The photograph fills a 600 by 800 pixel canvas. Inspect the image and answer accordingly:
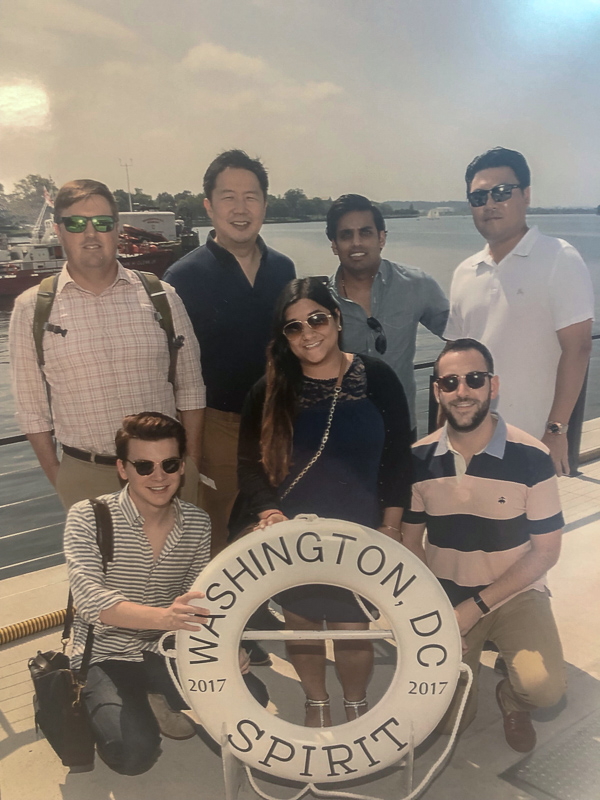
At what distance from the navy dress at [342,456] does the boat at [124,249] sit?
48cm

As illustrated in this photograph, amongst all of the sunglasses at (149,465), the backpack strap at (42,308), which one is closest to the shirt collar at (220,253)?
the backpack strap at (42,308)

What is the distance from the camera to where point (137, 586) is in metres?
→ 1.72

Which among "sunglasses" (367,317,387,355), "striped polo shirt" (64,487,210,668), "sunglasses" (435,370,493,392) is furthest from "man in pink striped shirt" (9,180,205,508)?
"sunglasses" (435,370,493,392)

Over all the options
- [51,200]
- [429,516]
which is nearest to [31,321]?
[51,200]

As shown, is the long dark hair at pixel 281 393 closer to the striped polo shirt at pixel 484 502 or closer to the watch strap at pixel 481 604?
the striped polo shirt at pixel 484 502

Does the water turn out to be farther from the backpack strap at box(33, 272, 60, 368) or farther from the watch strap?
the watch strap

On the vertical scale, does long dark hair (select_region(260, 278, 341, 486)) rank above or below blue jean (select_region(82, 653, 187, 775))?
above

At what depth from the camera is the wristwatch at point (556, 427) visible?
1.92 metres

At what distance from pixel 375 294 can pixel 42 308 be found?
96 cm

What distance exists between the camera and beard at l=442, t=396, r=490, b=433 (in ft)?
5.73

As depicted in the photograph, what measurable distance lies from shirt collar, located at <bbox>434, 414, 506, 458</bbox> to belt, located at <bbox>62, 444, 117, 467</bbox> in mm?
907

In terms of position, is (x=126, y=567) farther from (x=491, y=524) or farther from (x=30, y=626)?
(x=491, y=524)

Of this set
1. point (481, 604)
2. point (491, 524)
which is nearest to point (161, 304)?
point (491, 524)

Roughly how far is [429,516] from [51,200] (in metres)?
1.34
